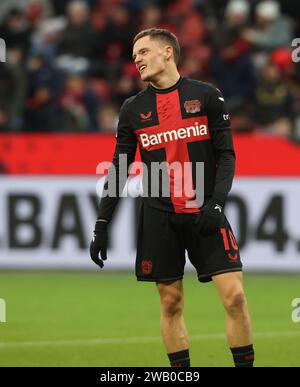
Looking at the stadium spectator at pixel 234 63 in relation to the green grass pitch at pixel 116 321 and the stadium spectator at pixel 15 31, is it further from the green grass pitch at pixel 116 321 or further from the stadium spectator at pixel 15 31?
the green grass pitch at pixel 116 321

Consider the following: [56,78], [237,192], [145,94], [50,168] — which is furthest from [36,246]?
[145,94]

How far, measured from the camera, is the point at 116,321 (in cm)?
1088

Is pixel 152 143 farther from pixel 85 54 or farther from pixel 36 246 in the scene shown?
pixel 85 54

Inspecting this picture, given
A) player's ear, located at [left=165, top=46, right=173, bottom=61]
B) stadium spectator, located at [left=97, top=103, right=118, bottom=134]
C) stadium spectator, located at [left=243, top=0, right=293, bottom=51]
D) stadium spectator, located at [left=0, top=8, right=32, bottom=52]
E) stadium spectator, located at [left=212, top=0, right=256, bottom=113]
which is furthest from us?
stadium spectator, located at [left=243, top=0, right=293, bottom=51]

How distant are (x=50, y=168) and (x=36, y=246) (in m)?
1.04

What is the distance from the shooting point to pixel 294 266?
552 inches

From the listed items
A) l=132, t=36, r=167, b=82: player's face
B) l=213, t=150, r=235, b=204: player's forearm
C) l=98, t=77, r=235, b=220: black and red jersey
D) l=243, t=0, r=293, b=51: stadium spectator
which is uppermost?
l=243, t=0, r=293, b=51: stadium spectator

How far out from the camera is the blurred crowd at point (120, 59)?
1631 centimetres

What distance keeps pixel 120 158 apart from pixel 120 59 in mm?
10595

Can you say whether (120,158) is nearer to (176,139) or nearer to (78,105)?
(176,139)

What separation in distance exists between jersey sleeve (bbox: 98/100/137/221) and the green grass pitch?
1397 millimetres

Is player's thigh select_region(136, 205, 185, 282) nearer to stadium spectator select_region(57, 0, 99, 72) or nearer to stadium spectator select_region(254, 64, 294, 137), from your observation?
stadium spectator select_region(254, 64, 294, 137)

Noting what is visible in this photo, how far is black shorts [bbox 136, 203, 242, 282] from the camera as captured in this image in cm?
746

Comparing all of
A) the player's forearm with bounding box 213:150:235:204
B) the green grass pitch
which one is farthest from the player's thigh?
the green grass pitch
